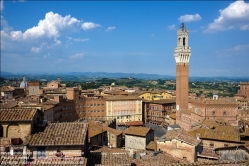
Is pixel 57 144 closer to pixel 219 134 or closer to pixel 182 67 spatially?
pixel 219 134

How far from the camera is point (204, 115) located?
49188mm

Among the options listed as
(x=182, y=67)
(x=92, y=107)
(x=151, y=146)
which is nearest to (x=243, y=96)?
(x=182, y=67)

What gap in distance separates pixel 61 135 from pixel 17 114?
2.61m

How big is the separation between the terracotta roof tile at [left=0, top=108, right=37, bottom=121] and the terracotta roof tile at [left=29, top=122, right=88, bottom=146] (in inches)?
40.4

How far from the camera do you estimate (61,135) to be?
42.3ft

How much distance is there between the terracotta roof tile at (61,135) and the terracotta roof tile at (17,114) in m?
1.03

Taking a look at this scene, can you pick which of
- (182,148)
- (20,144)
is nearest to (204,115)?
(182,148)

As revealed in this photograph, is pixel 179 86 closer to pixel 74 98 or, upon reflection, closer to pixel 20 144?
pixel 74 98

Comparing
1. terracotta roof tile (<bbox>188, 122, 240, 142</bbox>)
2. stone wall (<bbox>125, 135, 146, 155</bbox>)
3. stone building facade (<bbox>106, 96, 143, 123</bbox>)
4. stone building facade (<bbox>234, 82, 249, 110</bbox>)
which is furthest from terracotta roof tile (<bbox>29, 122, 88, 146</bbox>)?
stone building facade (<bbox>234, 82, 249, 110</bbox>)

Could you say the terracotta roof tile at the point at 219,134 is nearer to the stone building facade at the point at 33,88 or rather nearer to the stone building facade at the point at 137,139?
the stone building facade at the point at 137,139

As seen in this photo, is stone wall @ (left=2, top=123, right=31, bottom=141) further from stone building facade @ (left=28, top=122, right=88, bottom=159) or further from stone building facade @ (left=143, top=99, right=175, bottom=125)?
stone building facade @ (left=143, top=99, right=175, bottom=125)

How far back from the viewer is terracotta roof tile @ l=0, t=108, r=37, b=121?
42.6ft

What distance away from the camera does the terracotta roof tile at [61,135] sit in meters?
12.3

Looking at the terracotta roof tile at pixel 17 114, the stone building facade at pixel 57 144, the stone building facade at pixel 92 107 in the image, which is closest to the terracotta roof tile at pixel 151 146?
the stone building facade at pixel 57 144
